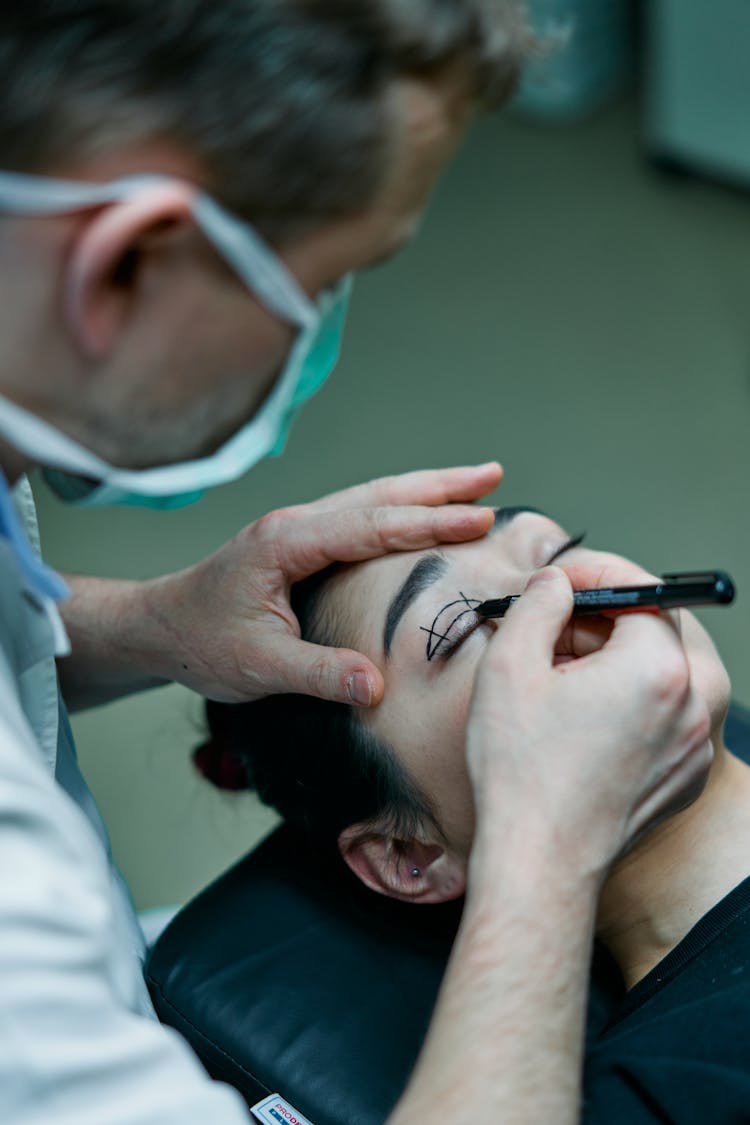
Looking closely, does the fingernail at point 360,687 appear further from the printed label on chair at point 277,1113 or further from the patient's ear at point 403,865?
the printed label on chair at point 277,1113

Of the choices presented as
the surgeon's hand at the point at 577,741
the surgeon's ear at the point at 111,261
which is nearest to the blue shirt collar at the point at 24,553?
the surgeon's ear at the point at 111,261

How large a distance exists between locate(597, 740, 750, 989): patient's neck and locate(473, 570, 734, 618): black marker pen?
1.02ft

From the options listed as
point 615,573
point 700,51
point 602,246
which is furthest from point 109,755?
point 700,51

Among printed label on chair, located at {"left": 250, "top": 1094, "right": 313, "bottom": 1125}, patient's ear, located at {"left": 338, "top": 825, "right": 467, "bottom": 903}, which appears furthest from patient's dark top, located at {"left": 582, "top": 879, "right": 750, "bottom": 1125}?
printed label on chair, located at {"left": 250, "top": 1094, "right": 313, "bottom": 1125}

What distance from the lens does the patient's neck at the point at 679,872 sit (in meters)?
1.31

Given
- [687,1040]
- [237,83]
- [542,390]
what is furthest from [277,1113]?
[542,390]

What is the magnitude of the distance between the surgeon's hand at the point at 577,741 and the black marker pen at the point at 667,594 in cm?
4

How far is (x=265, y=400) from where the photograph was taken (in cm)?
100

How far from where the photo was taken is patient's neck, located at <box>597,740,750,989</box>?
1310mm

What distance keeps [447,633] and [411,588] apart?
0.24 ft

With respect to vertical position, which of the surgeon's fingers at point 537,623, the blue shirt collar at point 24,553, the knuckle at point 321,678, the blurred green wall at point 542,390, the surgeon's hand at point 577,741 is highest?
the blue shirt collar at point 24,553

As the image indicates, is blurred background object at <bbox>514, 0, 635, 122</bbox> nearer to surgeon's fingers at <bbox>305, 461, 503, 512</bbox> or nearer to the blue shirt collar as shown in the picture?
surgeon's fingers at <bbox>305, 461, 503, 512</bbox>

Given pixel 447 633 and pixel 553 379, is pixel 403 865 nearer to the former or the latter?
pixel 447 633

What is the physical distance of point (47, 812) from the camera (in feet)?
2.86
